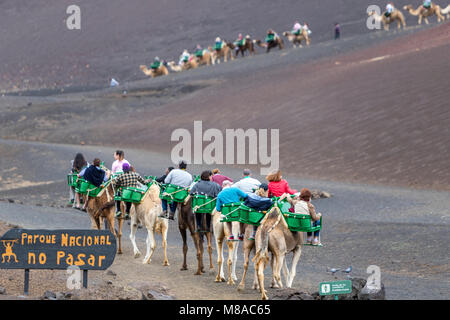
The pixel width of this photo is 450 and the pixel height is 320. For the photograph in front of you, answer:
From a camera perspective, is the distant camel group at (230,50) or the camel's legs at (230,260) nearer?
the camel's legs at (230,260)

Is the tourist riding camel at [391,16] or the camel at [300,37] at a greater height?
the tourist riding camel at [391,16]

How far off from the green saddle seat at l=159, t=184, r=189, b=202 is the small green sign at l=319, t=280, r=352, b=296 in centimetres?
496

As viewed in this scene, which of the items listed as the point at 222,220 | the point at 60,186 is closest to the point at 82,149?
the point at 60,186

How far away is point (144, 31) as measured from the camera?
69875mm

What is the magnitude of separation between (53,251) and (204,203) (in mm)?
3549

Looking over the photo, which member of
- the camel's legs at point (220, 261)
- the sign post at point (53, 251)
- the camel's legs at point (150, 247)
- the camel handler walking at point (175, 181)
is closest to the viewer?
the sign post at point (53, 251)

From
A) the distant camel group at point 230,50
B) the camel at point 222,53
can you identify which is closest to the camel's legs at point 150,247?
the distant camel group at point 230,50

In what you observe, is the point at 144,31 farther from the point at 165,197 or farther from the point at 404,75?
the point at 165,197

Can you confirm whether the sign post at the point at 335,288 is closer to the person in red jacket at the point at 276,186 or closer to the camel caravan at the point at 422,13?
the person in red jacket at the point at 276,186

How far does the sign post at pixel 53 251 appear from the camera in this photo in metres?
10.6

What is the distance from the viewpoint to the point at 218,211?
517 inches

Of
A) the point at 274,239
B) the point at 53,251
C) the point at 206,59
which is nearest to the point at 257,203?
the point at 274,239

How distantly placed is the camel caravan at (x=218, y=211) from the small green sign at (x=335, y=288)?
6.11ft

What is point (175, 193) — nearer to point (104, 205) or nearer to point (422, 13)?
point (104, 205)
